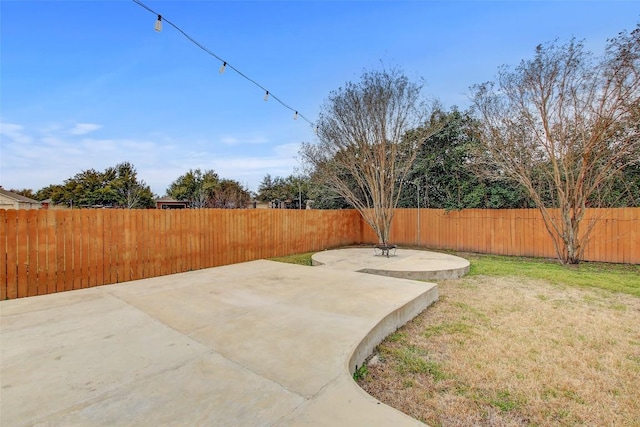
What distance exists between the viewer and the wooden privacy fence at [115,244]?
4.33 metres

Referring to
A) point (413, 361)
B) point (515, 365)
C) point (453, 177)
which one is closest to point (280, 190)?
point (453, 177)

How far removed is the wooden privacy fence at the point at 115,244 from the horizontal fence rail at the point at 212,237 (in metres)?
0.01

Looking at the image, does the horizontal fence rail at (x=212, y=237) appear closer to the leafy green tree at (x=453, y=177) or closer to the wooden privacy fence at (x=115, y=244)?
the wooden privacy fence at (x=115, y=244)

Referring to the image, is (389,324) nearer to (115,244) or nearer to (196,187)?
(115,244)

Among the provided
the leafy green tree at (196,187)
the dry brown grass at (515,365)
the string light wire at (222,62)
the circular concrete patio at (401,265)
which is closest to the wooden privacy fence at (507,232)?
the circular concrete patio at (401,265)

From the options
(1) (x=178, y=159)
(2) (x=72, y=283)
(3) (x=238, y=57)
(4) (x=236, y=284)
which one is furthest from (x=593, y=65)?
(1) (x=178, y=159)

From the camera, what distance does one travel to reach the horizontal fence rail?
14.6ft

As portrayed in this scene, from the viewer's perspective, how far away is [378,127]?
869cm

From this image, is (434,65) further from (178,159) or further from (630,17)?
(178,159)

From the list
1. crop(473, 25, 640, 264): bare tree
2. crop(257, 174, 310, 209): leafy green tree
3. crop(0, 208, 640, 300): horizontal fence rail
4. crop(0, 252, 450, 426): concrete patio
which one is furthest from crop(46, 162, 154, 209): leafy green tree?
crop(473, 25, 640, 264): bare tree

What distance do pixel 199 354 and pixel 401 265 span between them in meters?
4.72

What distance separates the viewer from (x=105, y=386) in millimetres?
1892

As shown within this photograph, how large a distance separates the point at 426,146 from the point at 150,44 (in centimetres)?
918

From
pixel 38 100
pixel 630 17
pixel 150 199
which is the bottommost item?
pixel 150 199
